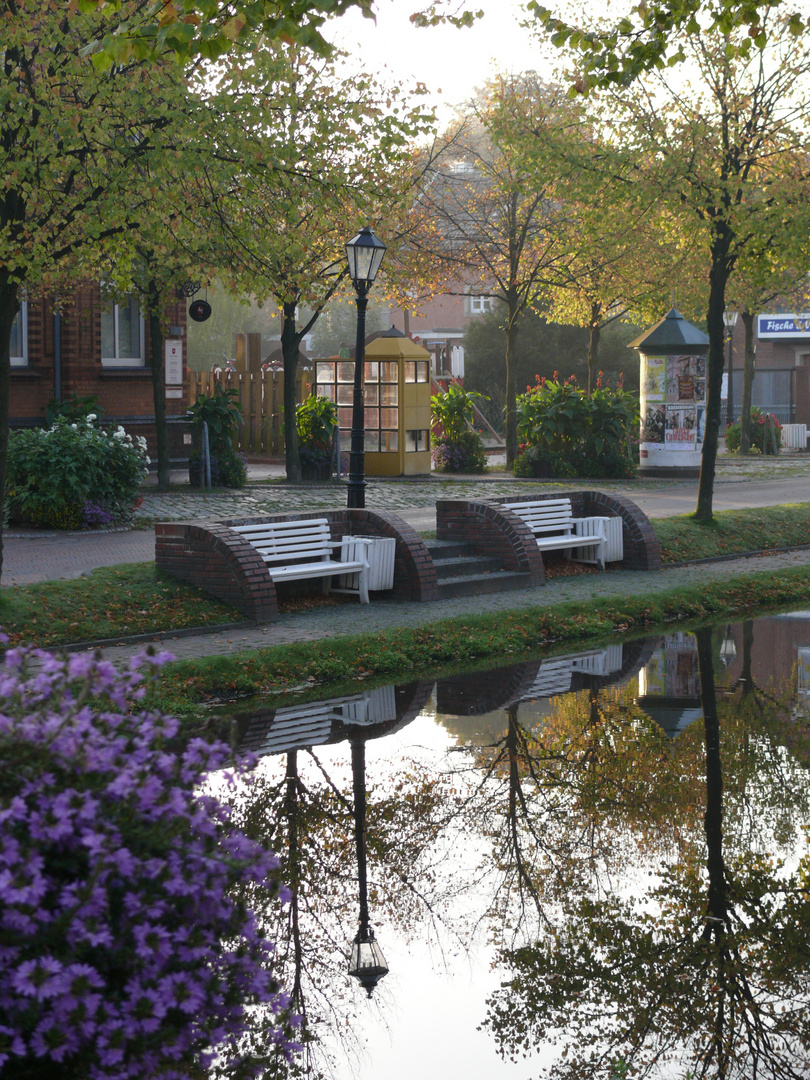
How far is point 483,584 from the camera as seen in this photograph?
44.1 ft

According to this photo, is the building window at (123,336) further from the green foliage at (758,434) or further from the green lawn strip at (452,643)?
the green foliage at (758,434)

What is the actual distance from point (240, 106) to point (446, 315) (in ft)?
242

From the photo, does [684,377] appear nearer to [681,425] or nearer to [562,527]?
[681,425]

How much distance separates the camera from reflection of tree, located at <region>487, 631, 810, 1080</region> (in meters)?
4.21

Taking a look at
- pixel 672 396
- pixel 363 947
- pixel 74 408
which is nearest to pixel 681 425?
pixel 672 396

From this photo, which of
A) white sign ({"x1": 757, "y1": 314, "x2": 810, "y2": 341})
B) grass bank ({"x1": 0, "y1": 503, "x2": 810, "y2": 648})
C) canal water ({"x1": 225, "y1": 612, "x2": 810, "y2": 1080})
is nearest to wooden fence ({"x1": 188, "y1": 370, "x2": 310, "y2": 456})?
grass bank ({"x1": 0, "y1": 503, "x2": 810, "y2": 648})

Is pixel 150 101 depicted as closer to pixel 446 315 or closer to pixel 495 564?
pixel 495 564

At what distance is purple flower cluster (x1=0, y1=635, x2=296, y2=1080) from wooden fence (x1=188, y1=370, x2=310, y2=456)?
2810cm

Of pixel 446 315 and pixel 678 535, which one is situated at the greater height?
pixel 446 315

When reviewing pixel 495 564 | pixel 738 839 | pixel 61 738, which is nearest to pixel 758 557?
pixel 495 564

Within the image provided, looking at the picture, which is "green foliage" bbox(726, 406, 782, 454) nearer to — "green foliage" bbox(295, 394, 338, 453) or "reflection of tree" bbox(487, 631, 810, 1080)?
"green foliage" bbox(295, 394, 338, 453)

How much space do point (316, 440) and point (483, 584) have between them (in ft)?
46.0

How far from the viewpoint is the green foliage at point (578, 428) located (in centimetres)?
2798

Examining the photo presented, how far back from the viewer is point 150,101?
1110 centimetres
